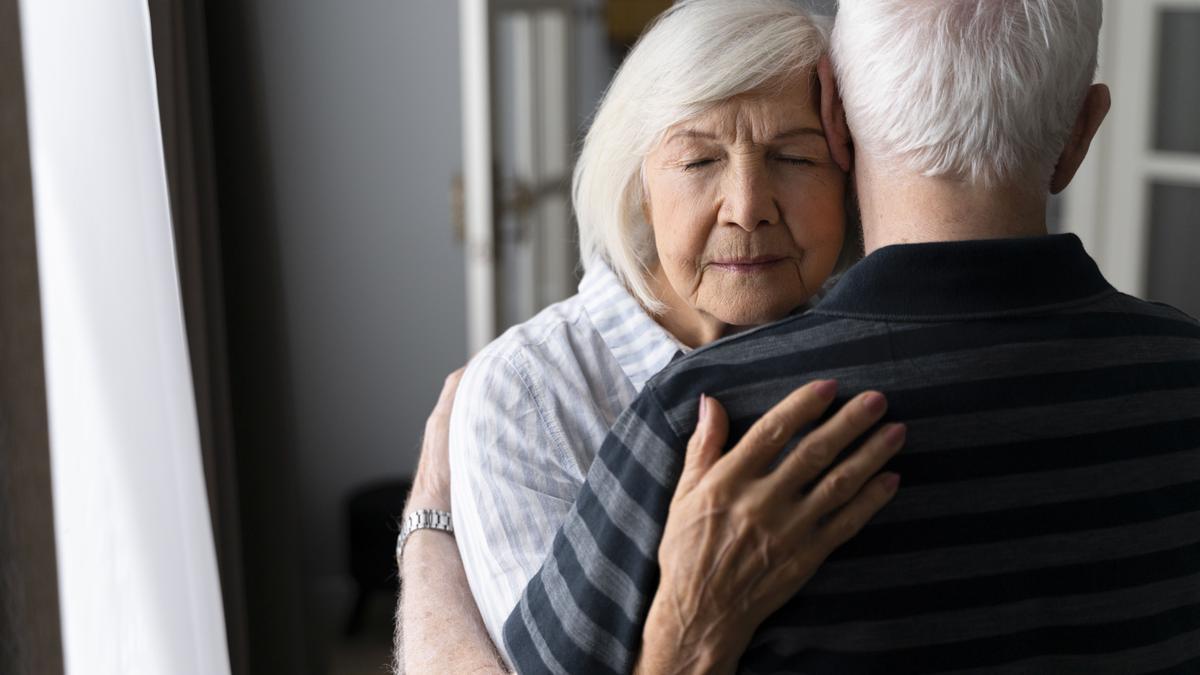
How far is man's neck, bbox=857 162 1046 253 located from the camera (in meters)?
1.04

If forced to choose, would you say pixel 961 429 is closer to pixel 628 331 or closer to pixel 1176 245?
pixel 628 331

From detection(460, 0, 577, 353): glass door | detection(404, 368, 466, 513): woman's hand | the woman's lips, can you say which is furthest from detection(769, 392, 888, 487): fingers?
detection(460, 0, 577, 353): glass door

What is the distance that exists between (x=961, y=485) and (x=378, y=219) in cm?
322

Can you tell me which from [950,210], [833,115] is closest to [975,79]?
[950,210]

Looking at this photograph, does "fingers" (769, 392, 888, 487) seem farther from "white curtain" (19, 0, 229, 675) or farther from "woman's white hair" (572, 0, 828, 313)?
"white curtain" (19, 0, 229, 675)

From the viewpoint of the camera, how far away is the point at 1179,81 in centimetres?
290

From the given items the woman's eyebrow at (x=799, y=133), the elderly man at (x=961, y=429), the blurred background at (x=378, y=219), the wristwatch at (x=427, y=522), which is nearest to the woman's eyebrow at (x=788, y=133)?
the woman's eyebrow at (x=799, y=133)

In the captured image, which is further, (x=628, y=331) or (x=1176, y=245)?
(x=1176, y=245)

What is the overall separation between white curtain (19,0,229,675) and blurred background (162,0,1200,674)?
1.36 feet

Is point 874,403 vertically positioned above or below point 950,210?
below

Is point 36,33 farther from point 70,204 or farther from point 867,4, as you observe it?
point 867,4

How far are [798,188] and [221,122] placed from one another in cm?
172

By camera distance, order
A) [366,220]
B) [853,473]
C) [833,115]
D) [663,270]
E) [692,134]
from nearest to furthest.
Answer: [853,473] < [833,115] < [692,134] < [663,270] < [366,220]

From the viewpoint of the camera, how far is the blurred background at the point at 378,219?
9.14 feet
